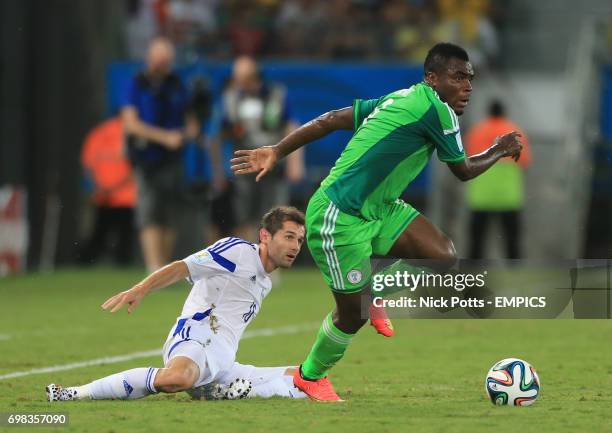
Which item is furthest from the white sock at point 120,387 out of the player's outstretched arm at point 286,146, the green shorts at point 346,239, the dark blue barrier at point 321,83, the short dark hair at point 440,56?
the dark blue barrier at point 321,83

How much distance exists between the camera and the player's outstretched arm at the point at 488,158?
26.3ft

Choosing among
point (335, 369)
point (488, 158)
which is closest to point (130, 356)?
point (335, 369)

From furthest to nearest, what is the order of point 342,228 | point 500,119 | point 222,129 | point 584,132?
point 584,132
point 500,119
point 222,129
point 342,228

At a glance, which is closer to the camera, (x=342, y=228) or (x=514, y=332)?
(x=342, y=228)

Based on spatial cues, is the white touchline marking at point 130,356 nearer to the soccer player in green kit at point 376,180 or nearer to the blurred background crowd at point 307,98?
the soccer player in green kit at point 376,180

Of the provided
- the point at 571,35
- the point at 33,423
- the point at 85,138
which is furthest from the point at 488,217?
the point at 33,423

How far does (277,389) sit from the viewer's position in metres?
8.16

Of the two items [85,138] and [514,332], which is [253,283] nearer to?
[514,332]

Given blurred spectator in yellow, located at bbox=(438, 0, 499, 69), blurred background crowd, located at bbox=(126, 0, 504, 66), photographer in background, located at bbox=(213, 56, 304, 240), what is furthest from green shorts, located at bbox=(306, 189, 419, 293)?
blurred spectator in yellow, located at bbox=(438, 0, 499, 69)

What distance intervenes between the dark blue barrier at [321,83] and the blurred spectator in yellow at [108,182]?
0.62 metres

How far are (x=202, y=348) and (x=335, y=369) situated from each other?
2.06 m

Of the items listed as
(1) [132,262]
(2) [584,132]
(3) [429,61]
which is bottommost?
(1) [132,262]

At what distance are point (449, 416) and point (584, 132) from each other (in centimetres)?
1356

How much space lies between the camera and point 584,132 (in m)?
20.3
